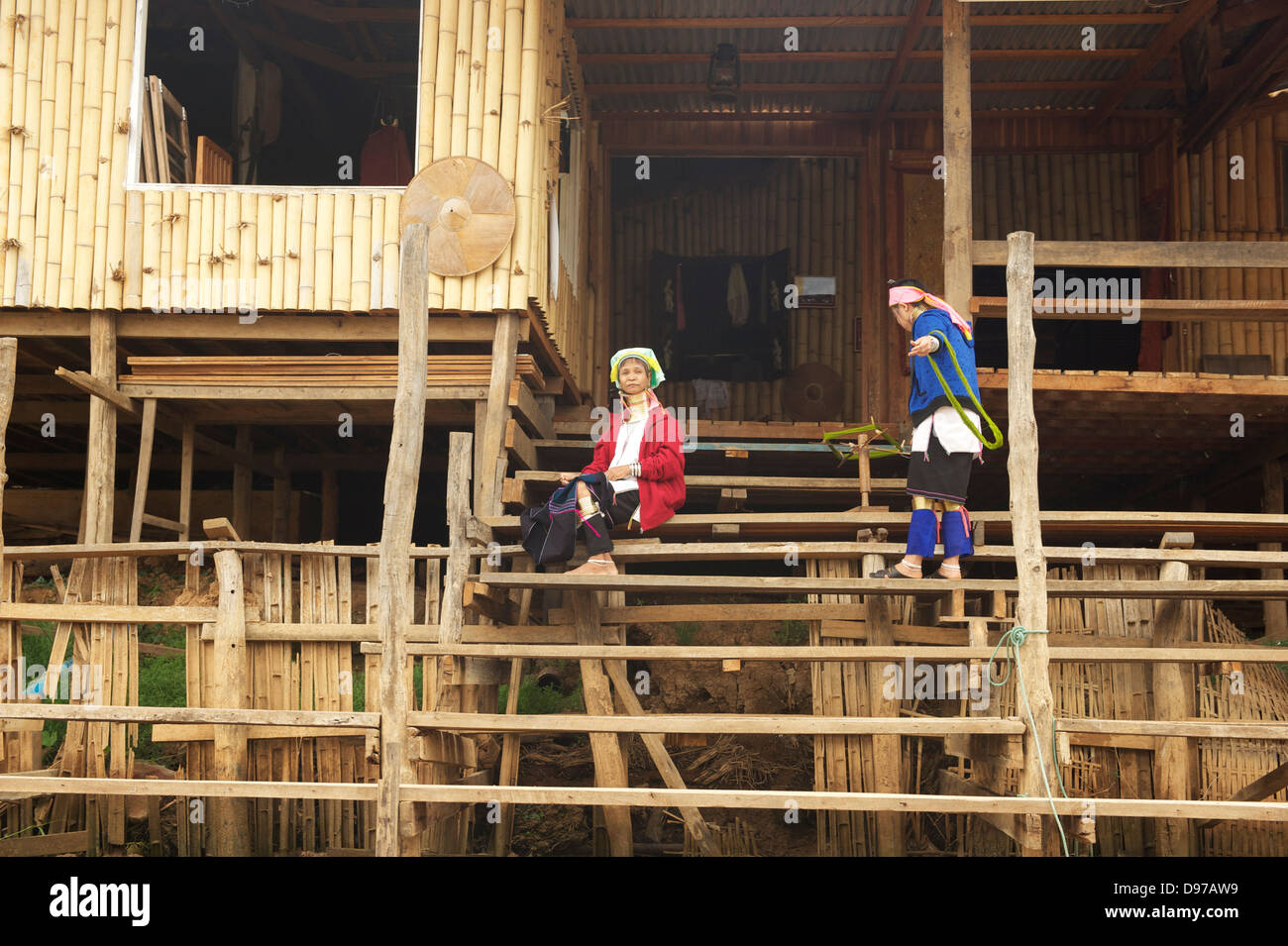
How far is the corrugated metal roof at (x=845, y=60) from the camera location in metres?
9.98

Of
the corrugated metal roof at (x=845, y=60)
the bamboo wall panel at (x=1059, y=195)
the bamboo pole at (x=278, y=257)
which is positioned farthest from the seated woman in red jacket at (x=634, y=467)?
the bamboo wall panel at (x=1059, y=195)

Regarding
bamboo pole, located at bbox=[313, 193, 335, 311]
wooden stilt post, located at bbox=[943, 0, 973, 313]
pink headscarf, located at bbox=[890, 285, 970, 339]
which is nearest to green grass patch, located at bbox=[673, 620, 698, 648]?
wooden stilt post, located at bbox=[943, 0, 973, 313]

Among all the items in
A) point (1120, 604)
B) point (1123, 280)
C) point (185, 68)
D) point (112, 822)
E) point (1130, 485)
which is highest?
point (185, 68)

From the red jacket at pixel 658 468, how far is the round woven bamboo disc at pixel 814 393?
5223 mm

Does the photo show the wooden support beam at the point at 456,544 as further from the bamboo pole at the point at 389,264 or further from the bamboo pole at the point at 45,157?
the bamboo pole at the point at 45,157

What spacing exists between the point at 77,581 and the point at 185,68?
278 inches

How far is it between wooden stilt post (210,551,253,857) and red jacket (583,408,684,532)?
2234 millimetres

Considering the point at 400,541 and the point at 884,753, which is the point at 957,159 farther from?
the point at 400,541

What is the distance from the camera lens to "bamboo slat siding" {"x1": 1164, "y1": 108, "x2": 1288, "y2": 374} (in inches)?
444

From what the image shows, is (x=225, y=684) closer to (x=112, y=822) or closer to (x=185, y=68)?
(x=112, y=822)

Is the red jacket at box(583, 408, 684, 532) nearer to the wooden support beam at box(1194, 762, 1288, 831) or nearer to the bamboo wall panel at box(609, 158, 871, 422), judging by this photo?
the wooden support beam at box(1194, 762, 1288, 831)

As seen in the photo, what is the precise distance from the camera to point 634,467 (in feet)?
24.2

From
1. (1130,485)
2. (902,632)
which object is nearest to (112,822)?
(902,632)

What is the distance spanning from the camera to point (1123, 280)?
12070 mm
